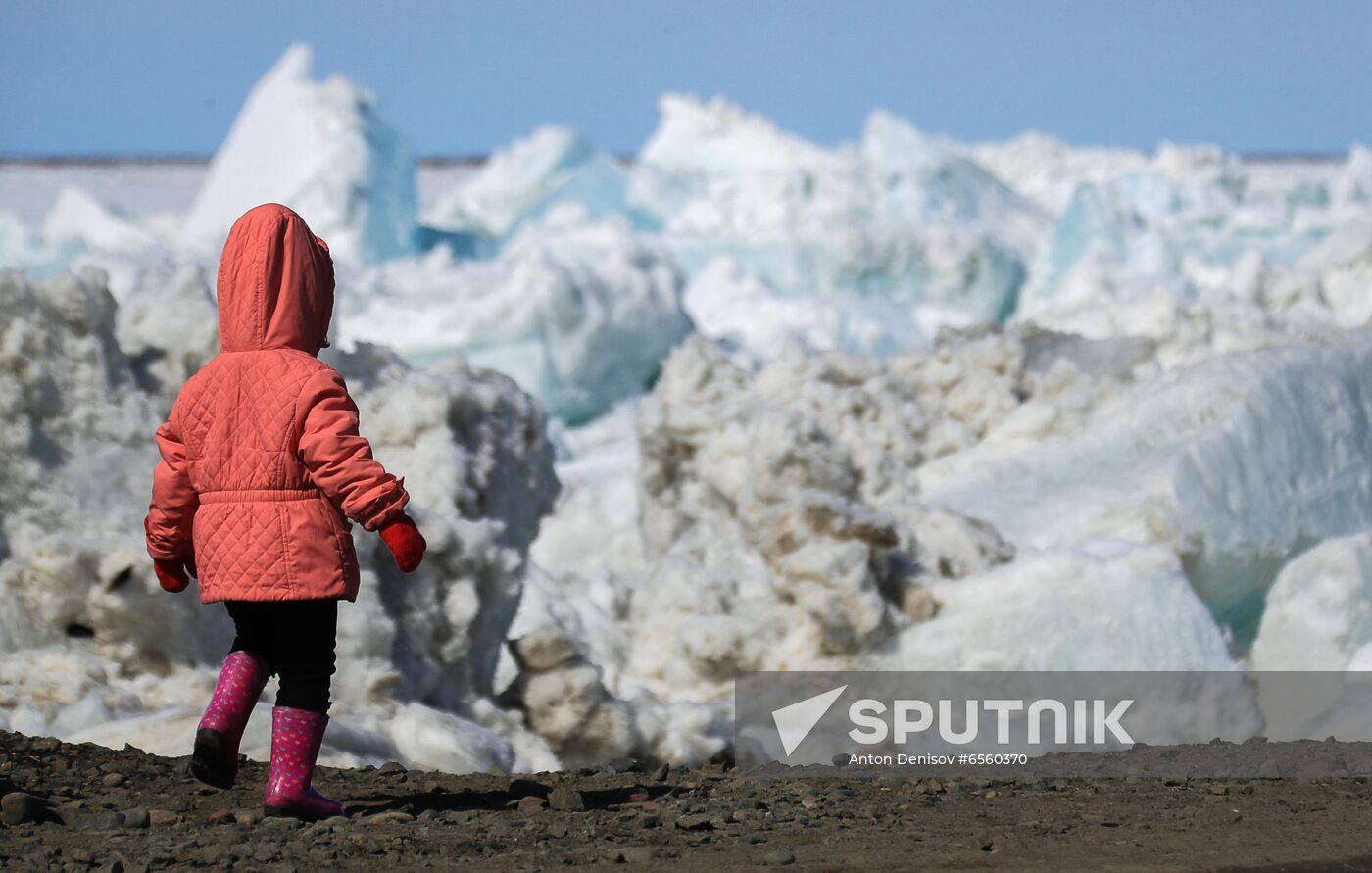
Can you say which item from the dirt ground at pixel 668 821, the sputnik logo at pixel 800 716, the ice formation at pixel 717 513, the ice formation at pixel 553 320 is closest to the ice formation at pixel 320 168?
the ice formation at pixel 553 320

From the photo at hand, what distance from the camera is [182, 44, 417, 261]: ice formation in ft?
43.0

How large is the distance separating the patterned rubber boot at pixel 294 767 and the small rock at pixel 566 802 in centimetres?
34

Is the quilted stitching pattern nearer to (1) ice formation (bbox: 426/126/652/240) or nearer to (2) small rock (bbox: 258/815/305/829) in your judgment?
(2) small rock (bbox: 258/815/305/829)

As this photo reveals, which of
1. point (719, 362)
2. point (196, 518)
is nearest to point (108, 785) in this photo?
point (196, 518)

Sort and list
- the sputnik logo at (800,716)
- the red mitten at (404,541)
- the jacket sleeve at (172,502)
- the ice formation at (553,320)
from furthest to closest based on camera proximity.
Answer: the ice formation at (553,320)
the sputnik logo at (800,716)
the jacket sleeve at (172,502)
the red mitten at (404,541)

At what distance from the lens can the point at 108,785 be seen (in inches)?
99.6

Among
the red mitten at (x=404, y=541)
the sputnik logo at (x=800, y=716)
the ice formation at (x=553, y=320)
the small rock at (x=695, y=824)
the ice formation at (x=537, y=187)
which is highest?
the ice formation at (x=537, y=187)

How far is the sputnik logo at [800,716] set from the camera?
395 cm

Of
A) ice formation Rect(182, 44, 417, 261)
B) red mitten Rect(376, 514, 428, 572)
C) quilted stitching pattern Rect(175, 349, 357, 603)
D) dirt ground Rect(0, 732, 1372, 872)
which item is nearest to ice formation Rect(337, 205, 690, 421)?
ice formation Rect(182, 44, 417, 261)

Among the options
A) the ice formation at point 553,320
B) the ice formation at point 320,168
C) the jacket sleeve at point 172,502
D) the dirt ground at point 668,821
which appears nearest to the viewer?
the dirt ground at point 668,821

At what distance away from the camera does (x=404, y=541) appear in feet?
7.11

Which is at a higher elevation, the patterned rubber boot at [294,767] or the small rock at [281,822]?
the patterned rubber boot at [294,767]

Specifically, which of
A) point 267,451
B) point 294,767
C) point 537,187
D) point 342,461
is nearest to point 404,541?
point 342,461

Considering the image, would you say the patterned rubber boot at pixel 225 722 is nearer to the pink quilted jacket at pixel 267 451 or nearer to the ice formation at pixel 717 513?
the pink quilted jacket at pixel 267 451
